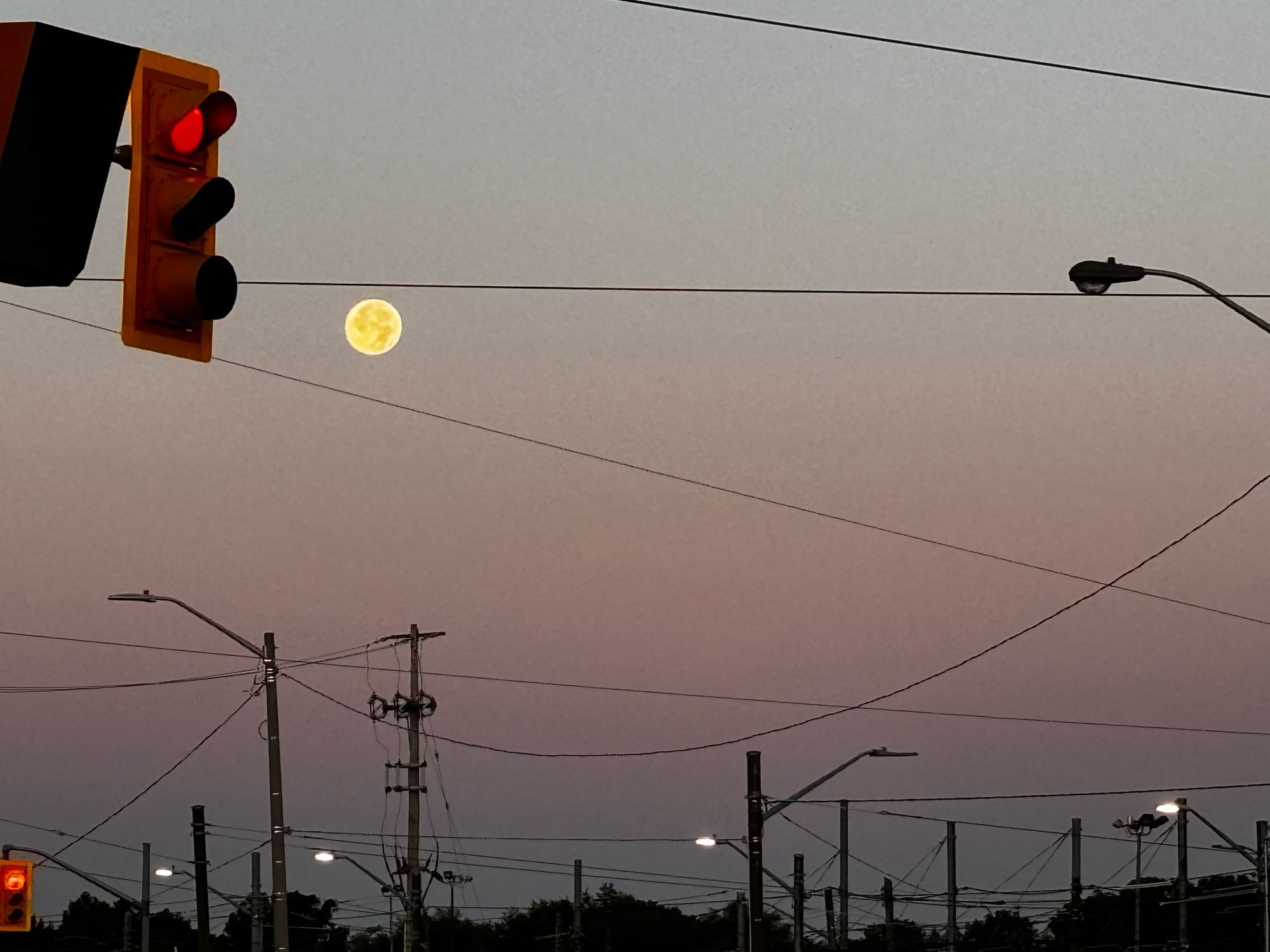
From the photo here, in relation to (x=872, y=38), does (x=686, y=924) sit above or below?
below

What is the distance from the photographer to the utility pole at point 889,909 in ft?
258

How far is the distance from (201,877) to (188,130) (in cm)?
4056

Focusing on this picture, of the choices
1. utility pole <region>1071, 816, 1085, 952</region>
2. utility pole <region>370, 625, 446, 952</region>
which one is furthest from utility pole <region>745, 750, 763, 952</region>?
utility pole <region>1071, 816, 1085, 952</region>

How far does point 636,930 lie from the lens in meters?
132

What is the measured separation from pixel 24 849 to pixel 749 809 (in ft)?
53.9

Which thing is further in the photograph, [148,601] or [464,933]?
[464,933]

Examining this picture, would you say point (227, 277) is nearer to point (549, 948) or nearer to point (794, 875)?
point (794, 875)

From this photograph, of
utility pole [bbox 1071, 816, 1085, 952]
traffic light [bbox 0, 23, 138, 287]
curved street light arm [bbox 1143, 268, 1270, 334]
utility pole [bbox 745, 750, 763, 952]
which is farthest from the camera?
utility pole [bbox 1071, 816, 1085, 952]

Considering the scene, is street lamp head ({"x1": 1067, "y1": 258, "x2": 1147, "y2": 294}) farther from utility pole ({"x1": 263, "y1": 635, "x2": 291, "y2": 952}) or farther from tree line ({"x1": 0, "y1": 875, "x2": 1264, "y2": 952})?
tree line ({"x1": 0, "y1": 875, "x2": 1264, "y2": 952})

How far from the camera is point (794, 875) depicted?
2822 inches

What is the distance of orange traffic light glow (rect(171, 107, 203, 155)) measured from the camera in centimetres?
915

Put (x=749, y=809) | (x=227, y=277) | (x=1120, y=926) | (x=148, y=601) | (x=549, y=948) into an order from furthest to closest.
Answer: (x=549, y=948) → (x=1120, y=926) → (x=749, y=809) → (x=148, y=601) → (x=227, y=277)

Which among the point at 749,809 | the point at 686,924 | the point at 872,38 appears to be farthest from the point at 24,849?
the point at 686,924

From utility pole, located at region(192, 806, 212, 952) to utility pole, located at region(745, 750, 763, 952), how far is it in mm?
14371
